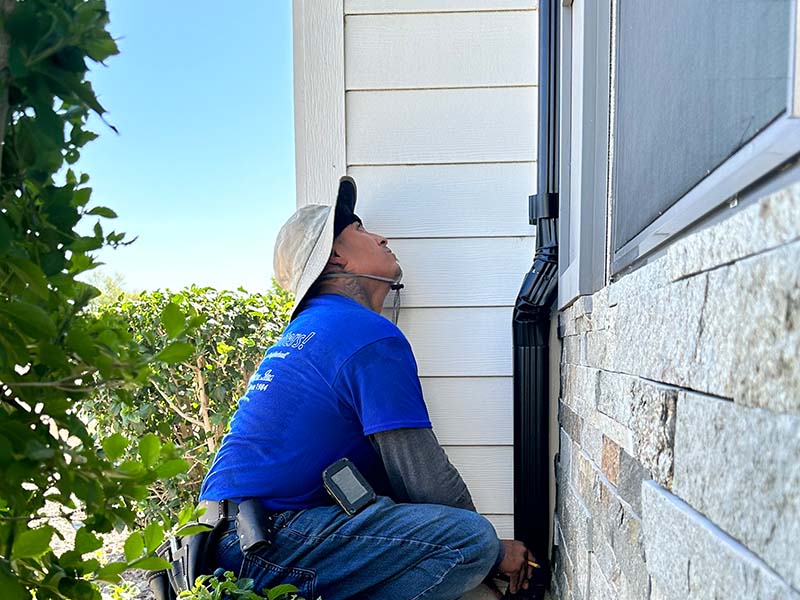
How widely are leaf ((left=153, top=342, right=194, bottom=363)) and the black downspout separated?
1603 mm

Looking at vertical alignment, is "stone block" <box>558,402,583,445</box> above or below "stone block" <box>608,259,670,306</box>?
below

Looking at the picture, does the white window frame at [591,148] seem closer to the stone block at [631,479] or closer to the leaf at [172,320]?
the stone block at [631,479]

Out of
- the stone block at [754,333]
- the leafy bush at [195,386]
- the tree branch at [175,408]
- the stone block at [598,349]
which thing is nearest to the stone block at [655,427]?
the stone block at [754,333]

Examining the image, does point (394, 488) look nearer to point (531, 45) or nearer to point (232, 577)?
point (232, 577)

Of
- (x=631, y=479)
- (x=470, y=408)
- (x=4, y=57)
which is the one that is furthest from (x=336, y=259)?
(x=4, y=57)

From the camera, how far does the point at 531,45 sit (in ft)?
7.79

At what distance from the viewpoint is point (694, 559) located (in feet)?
2.16

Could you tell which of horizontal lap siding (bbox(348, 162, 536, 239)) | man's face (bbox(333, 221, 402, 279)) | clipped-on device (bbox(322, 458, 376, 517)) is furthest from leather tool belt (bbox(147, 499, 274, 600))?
horizontal lap siding (bbox(348, 162, 536, 239))

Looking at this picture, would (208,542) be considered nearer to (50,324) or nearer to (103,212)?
(103,212)

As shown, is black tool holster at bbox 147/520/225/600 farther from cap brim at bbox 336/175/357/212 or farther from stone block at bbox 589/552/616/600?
cap brim at bbox 336/175/357/212

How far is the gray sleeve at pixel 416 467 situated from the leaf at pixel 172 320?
134 centimetres

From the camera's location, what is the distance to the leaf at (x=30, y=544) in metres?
0.59

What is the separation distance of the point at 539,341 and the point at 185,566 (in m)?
1.22

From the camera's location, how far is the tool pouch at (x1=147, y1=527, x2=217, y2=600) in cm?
184
